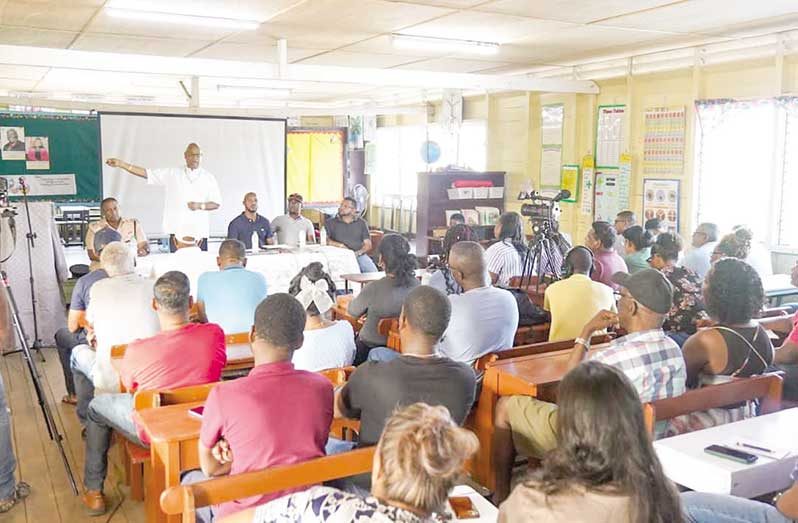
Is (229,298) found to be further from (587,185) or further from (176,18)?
(587,185)

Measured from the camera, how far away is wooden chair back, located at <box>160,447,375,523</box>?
74.2 inches

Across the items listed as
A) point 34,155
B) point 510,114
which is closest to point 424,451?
point 34,155

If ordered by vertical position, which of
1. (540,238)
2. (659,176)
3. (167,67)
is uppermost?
(167,67)

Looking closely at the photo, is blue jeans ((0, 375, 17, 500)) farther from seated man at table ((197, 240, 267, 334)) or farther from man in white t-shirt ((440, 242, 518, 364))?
man in white t-shirt ((440, 242, 518, 364))

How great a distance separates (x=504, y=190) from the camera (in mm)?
9531

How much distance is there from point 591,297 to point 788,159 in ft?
10.3

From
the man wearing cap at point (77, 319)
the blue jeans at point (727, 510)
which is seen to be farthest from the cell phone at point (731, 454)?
the man wearing cap at point (77, 319)

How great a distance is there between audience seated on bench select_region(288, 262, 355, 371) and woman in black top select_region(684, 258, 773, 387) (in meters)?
1.46

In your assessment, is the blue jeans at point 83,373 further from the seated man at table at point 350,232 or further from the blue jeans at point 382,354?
the seated man at table at point 350,232

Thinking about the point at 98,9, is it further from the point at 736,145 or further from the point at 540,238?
the point at 736,145

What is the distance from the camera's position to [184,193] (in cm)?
693

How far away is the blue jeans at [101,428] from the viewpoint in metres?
3.12

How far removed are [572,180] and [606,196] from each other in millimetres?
567

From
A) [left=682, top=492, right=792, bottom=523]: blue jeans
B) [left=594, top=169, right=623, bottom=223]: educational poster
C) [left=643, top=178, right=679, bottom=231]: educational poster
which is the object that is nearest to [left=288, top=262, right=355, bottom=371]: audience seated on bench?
[left=682, top=492, right=792, bottom=523]: blue jeans
